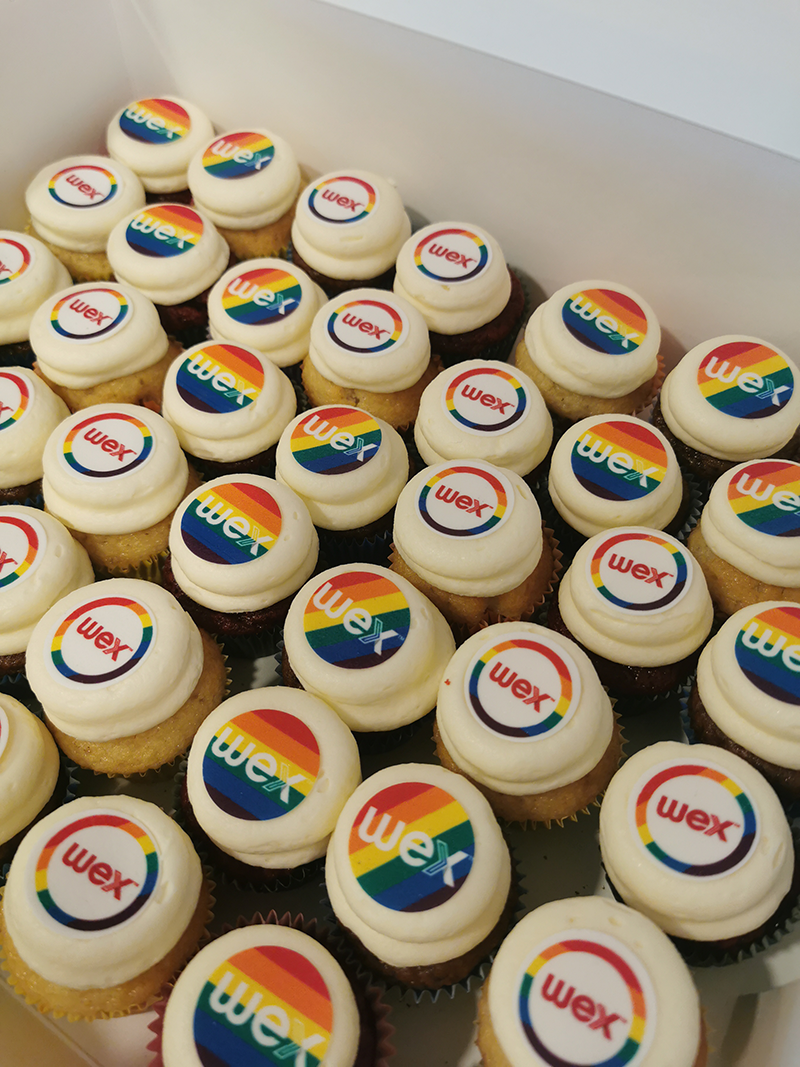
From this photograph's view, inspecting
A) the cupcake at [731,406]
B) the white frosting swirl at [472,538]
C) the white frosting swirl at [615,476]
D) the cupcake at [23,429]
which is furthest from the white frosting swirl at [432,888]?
the cupcake at [23,429]

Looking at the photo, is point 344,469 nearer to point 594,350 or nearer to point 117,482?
point 117,482

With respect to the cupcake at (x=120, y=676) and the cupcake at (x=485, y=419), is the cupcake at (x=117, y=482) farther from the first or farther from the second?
the cupcake at (x=485, y=419)

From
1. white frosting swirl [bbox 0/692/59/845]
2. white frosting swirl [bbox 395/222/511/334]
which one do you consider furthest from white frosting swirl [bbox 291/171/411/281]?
white frosting swirl [bbox 0/692/59/845]

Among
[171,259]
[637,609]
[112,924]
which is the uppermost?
[171,259]

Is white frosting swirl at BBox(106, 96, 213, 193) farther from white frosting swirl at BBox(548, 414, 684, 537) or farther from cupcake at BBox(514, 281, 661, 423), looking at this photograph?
white frosting swirl at BBox(548, 414, 684, 537)

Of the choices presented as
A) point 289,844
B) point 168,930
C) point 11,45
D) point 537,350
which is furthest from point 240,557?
point 11,45

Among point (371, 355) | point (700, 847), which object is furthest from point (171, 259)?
point (700, 847)
